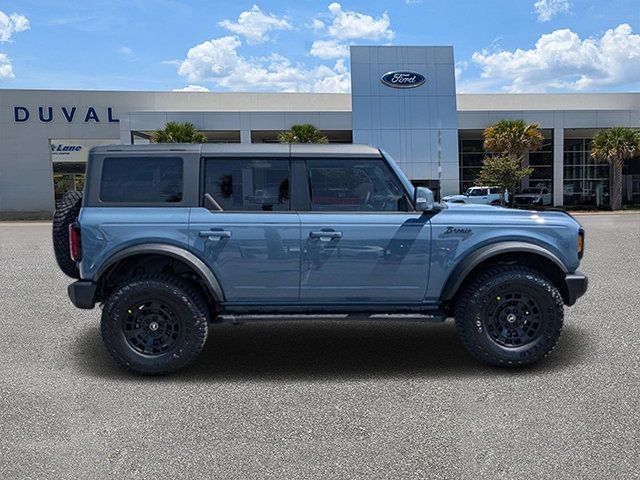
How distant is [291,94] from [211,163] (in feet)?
108

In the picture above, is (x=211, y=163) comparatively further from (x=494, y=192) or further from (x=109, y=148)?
(x=494, y=192)

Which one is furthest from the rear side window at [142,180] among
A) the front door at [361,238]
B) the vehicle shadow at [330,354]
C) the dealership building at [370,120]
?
the dealership building at [370,120]

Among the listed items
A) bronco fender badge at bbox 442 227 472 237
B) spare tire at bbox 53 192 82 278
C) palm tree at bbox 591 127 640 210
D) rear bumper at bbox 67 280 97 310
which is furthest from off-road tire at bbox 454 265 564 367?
palm tree at bbox 591 127 640 210

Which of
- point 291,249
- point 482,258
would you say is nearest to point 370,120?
point 482,258

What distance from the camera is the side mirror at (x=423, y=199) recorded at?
14.5 ft

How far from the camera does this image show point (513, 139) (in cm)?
3139

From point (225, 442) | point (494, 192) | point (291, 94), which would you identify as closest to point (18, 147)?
point (291, 94)

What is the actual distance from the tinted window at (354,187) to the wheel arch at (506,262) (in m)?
0.74

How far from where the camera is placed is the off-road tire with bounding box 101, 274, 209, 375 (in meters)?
4.38

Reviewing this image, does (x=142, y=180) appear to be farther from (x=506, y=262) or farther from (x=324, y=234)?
(x=506, y=262)

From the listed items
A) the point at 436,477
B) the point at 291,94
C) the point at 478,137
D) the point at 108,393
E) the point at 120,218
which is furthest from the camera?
the point at 478,137

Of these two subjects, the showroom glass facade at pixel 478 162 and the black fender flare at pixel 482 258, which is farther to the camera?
the showroom glass facade at pixel 478 162

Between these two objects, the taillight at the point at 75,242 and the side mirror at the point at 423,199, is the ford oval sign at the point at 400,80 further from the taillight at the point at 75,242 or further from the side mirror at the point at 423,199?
the taillight at the point at 75,242

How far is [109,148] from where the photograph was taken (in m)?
4.65
